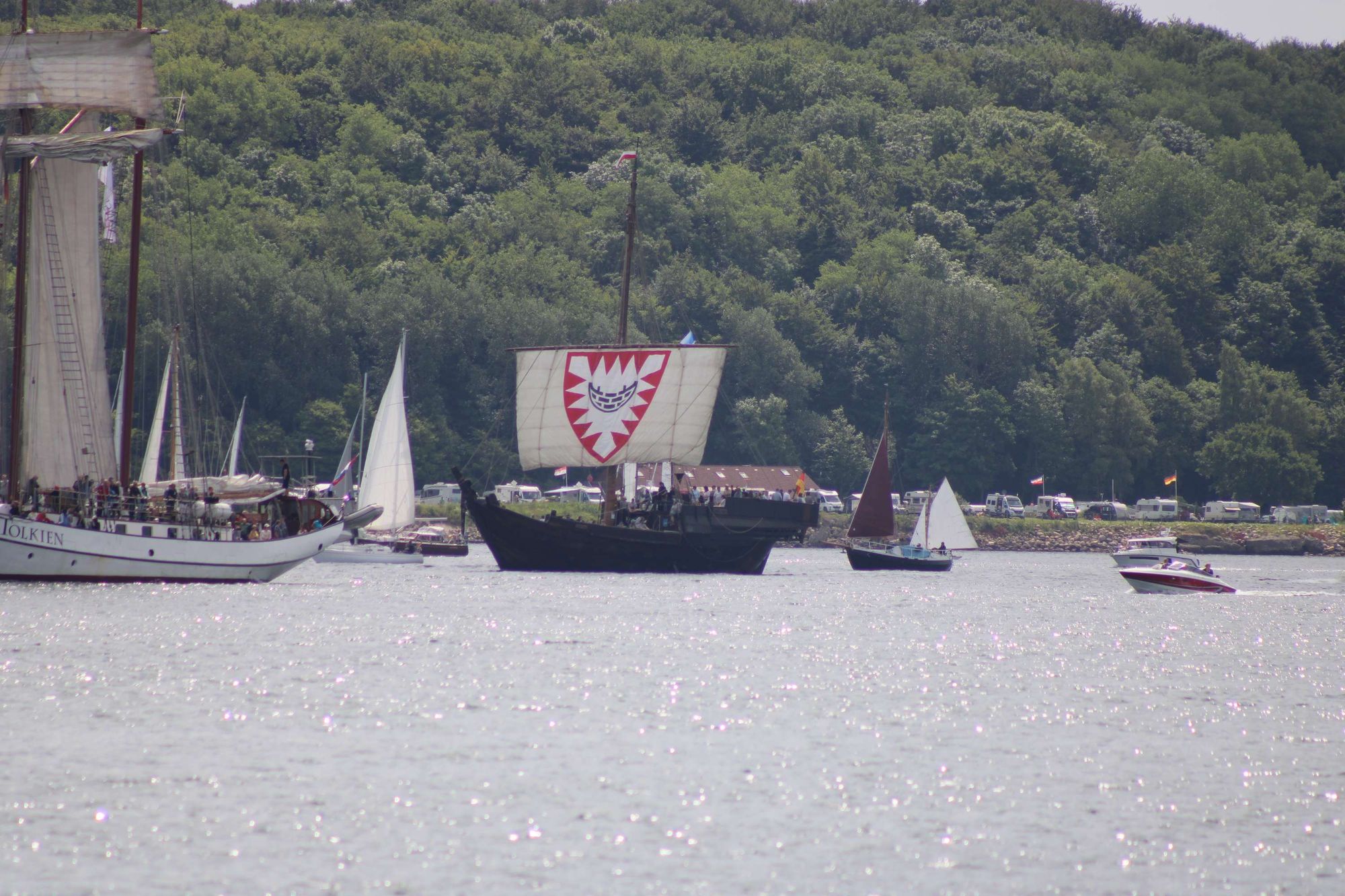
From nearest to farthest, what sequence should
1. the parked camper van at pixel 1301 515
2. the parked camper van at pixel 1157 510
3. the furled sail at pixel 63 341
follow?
the furled sail at pixel 63 341 → the parked camper van at pixel 1157 510 → the parked camper van at pixel 1301 515

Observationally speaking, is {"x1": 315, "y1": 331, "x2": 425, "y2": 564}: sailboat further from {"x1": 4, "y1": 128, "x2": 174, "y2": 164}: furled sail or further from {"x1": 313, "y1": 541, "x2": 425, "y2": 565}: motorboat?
{"x1": 4, "y1": 128, "x2": 174, "y2": 164}: furled sail

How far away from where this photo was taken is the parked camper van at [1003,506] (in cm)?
13850

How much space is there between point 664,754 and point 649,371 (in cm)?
5240

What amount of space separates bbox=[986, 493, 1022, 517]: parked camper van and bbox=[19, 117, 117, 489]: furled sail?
88959 mm

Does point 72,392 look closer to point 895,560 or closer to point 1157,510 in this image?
point 895,560

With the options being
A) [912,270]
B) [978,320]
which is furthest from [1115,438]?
[912,270]

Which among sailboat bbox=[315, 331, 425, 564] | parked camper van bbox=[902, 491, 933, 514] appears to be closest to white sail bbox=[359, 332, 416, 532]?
sailboat bbox=[315, 331, 425, 564]

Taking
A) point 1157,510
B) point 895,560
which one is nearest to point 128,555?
point 895,560

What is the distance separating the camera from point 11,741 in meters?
27.2

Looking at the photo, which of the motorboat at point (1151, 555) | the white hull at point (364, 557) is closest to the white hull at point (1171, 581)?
the motorboat at point (1151, 555)

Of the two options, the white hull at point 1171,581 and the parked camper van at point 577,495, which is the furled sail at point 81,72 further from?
the parked camper van at point 577,495

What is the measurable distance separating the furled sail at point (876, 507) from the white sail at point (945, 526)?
18.1 feet

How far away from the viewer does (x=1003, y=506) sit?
139 meters

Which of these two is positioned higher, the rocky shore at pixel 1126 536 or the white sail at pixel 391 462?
the white sail at pixel 391 462
